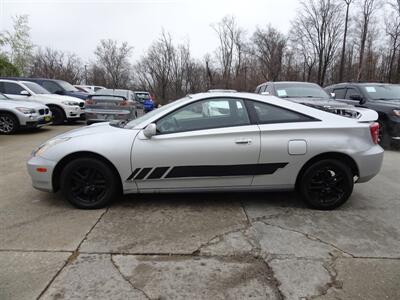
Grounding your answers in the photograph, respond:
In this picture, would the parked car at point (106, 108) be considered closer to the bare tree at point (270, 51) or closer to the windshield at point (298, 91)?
the windshield at point (298, 91)

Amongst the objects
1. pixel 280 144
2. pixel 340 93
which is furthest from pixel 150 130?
→ pixel 340 93

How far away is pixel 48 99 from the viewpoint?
1312 centimetres

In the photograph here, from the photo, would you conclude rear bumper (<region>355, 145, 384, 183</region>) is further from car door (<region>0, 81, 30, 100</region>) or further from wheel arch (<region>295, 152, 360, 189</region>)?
car door (<region>0, 81, 30, 100</region>)

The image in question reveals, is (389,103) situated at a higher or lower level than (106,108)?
higher

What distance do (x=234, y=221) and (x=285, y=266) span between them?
3.35 feet

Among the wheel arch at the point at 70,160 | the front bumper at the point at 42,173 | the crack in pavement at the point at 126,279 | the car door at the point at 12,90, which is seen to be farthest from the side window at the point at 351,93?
the car door at the point at 12,90

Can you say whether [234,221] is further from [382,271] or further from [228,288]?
[382,271]

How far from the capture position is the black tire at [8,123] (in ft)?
33.9

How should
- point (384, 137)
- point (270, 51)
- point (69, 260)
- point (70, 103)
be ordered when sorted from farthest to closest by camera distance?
point (270, 51)
point (70, 103)
point (384, 137)
point (69, 260)

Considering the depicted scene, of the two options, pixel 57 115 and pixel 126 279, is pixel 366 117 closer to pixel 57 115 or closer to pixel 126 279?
pixel 126 279

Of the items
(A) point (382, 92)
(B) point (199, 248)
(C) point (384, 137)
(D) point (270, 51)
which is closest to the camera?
(B) point (199, 248)

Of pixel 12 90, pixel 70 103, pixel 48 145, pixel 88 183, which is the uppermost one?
pixel 12 90

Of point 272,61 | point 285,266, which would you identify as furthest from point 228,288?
point 272,61

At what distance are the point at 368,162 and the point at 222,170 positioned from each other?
72.6 inches
